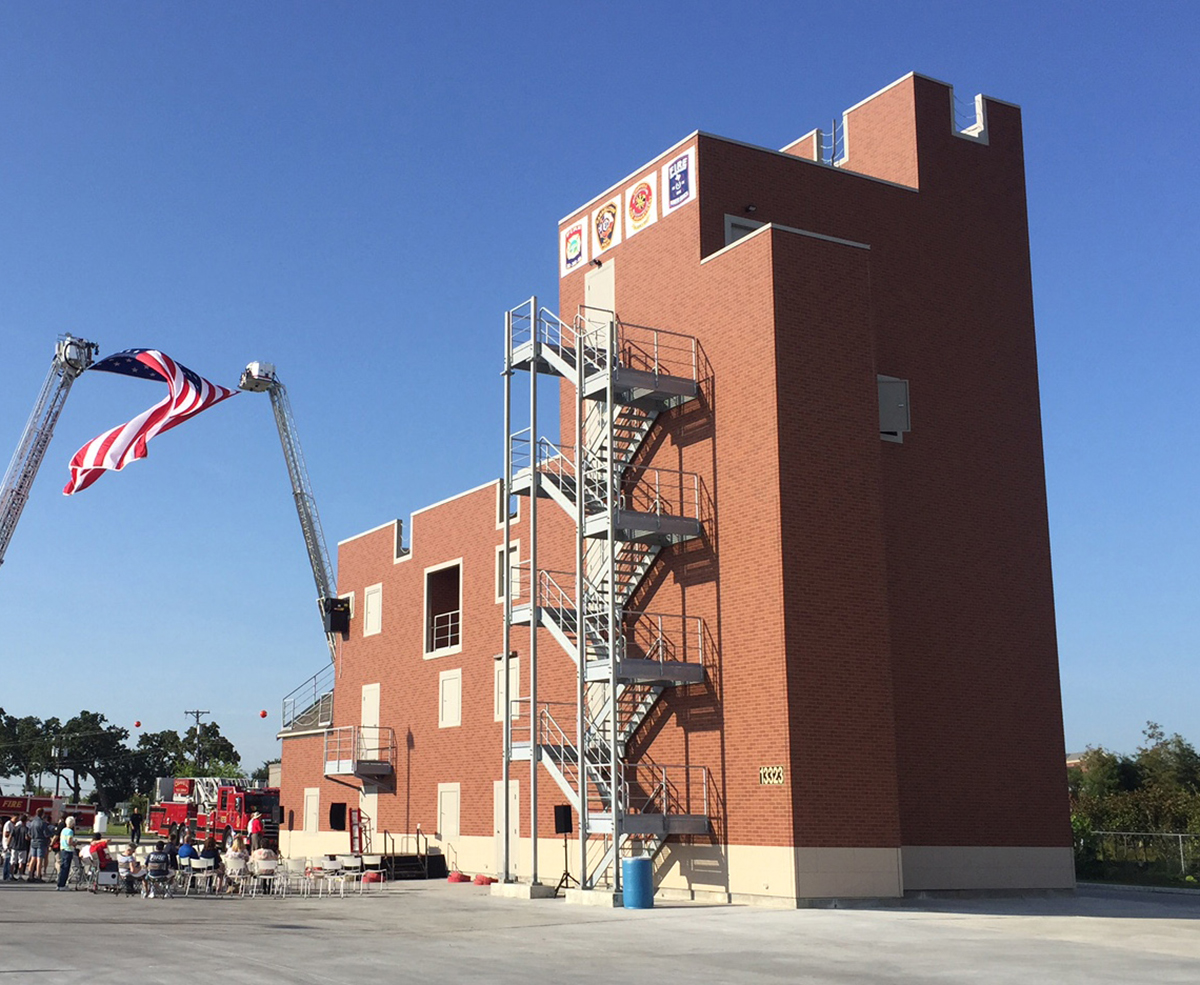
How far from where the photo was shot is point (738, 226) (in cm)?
3123

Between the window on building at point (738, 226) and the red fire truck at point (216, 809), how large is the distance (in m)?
30.5

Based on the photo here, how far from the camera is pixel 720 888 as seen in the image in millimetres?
26922

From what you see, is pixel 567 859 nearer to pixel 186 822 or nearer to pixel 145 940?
pixel 145 940

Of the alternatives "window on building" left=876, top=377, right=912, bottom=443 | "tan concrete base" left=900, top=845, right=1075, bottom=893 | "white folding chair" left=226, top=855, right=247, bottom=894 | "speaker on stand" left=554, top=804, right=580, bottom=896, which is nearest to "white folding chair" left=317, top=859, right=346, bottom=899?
"white folding chair" left=226, top=855, right=247, bottom=894

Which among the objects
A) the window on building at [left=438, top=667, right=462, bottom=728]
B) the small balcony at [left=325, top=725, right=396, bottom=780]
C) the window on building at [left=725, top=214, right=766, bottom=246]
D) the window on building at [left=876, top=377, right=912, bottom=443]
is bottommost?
the small balcony at [left=325, top=725, right=396, bottom=780]

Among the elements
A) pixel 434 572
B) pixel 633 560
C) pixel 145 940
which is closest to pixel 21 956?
pixel 145 940

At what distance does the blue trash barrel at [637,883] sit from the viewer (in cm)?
2523

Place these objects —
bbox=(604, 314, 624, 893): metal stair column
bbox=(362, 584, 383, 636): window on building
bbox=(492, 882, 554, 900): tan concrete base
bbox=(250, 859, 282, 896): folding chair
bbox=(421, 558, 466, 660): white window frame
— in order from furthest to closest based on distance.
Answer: bbox=(362, 584, 383, 636): window on building → bbox=(421, 558, 466, 660): white window frame → bbox=(250, 859, 282, 896): folding chair → bbox=(492, 882, 554, 900): tan concrete base → bbox=(604, 314, 624, 893): metal stair column

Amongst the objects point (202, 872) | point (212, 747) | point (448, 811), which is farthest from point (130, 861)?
point (212, 747)

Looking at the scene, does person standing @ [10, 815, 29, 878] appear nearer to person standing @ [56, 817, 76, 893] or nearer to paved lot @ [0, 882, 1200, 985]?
person standing @ [56, 817, 76, 893]

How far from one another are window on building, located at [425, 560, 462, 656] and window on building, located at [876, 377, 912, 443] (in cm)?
1595

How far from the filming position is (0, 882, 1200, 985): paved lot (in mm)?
14984

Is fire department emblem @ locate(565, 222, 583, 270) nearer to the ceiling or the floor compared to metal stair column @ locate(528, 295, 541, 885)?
nearer to the ceiling

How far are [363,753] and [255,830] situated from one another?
662 cm
